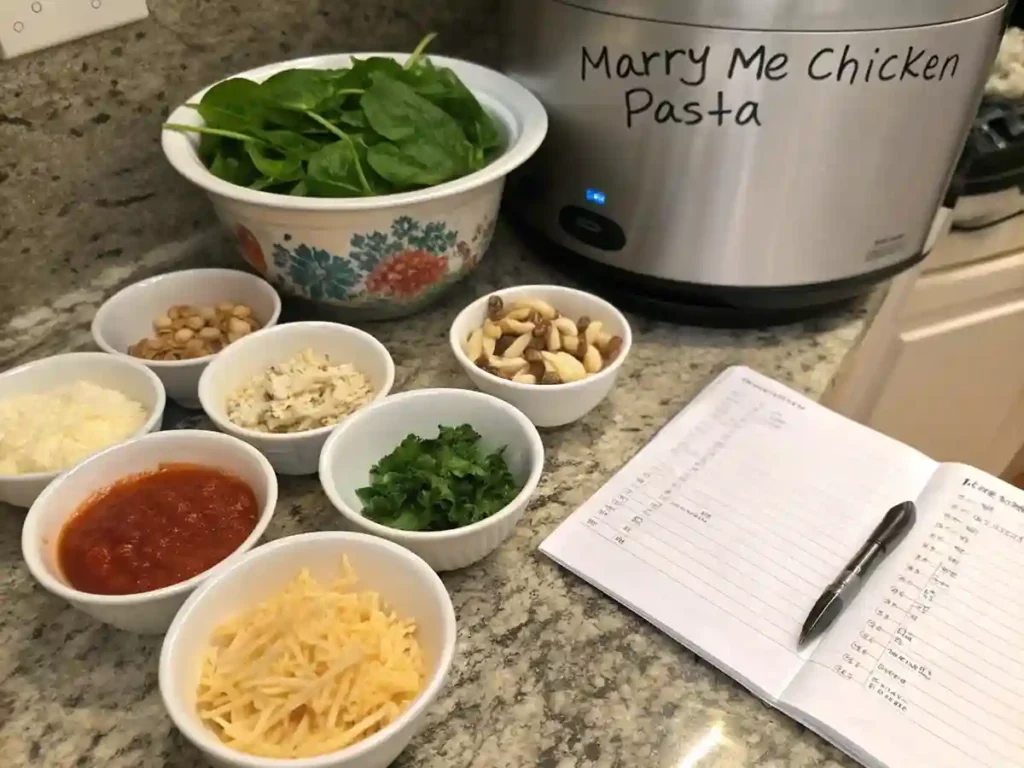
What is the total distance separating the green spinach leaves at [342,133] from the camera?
0.65 metres

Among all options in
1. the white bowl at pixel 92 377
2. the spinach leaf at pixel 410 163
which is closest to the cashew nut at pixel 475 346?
the spinach leaf at pixel 410 163

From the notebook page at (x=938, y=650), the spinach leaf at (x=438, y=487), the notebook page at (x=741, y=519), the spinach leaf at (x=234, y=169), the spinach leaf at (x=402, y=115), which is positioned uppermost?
the spinach leaf at (x=402, y=115)

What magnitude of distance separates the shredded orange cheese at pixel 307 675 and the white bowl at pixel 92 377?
202 millimetres

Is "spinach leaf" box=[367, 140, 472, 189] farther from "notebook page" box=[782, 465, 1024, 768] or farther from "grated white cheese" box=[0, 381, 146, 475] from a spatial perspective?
"notebook page" box=[782, 465, 1024, 768]

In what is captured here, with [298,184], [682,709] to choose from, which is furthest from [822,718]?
[298,184]

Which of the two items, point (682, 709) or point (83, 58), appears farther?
point (83, 58)

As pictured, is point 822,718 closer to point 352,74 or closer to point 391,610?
point 391,610

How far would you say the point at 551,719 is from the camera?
1.59 feet

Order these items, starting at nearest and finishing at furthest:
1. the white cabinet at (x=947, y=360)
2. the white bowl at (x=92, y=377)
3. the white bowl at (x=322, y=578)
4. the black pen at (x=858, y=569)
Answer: the white bowl at (x=322, y=578)
the black pen at (x=858, y=569)
the white bowl at (x=92, y=377)
the white cabinet at (x=947, y=360)

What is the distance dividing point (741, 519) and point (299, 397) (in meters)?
0.32

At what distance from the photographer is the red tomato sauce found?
1.63 feet

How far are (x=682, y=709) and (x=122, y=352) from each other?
1.63 feet

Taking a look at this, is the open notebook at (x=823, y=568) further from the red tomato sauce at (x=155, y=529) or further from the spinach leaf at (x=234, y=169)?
the spinach leaf at (x=234, y=169)

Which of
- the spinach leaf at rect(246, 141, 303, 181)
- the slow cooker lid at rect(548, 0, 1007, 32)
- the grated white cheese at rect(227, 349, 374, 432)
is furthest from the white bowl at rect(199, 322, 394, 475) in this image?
the slow cooker lid at rect(548, 0, 1007, 32)
